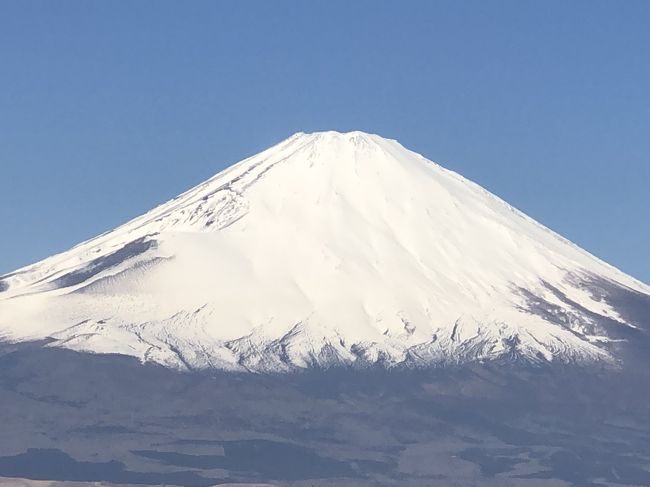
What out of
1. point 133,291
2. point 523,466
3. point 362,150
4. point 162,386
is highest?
point 362,150

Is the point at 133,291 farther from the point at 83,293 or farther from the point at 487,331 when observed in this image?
the point at 487,331

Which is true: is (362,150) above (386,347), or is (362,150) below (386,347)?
above

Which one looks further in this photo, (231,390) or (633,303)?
(633,303)

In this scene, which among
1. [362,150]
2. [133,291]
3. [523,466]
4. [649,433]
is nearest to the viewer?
[523,466]

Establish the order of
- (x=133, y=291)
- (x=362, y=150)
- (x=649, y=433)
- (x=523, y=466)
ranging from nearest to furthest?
1. (x=523, y=466)
2. (x=649, y=433)
3. (x=133, y=291)
4. (x=362, y=150)

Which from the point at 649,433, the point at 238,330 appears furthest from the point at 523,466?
the point at 238,330

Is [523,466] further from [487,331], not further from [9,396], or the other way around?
[9,396]

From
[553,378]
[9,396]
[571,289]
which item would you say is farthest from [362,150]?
[9,396]
